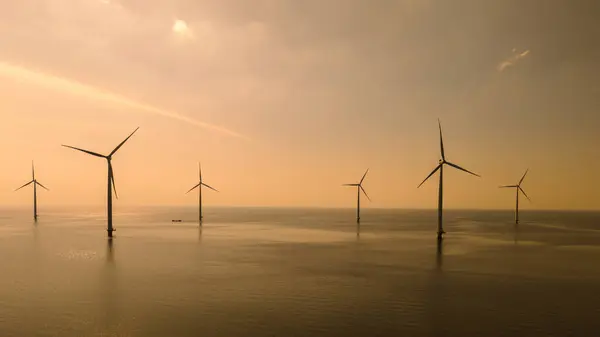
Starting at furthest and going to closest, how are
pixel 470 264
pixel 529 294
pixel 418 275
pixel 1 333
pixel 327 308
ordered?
pixel 470 264 < pixel 418 275 < pixel 529 294 < pixel 327 308 < pixel 1 333

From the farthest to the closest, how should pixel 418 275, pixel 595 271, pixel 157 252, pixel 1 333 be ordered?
pixel 157 252, pixel 595 271, pixel 418 275, pixel 1 333

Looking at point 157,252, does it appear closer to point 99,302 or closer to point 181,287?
point 181,287

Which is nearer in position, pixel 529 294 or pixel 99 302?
pixel 99 302

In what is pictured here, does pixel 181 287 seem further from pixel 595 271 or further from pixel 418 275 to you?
pixel 595 271

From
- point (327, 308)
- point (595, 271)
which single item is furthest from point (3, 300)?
point (595, 271)

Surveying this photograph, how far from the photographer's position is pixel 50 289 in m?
38.1

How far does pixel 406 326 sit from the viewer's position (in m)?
26.3

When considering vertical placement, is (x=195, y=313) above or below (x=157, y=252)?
above

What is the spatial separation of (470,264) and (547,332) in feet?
104

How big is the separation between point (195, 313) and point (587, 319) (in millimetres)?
29307

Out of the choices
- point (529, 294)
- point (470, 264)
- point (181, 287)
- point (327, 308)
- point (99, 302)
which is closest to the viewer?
point (327, 308)

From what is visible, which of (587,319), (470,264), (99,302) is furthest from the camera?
(470,264)

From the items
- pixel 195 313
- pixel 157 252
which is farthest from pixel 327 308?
pixel 157 252

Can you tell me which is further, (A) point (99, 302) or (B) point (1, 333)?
(A) point (99, 302)
